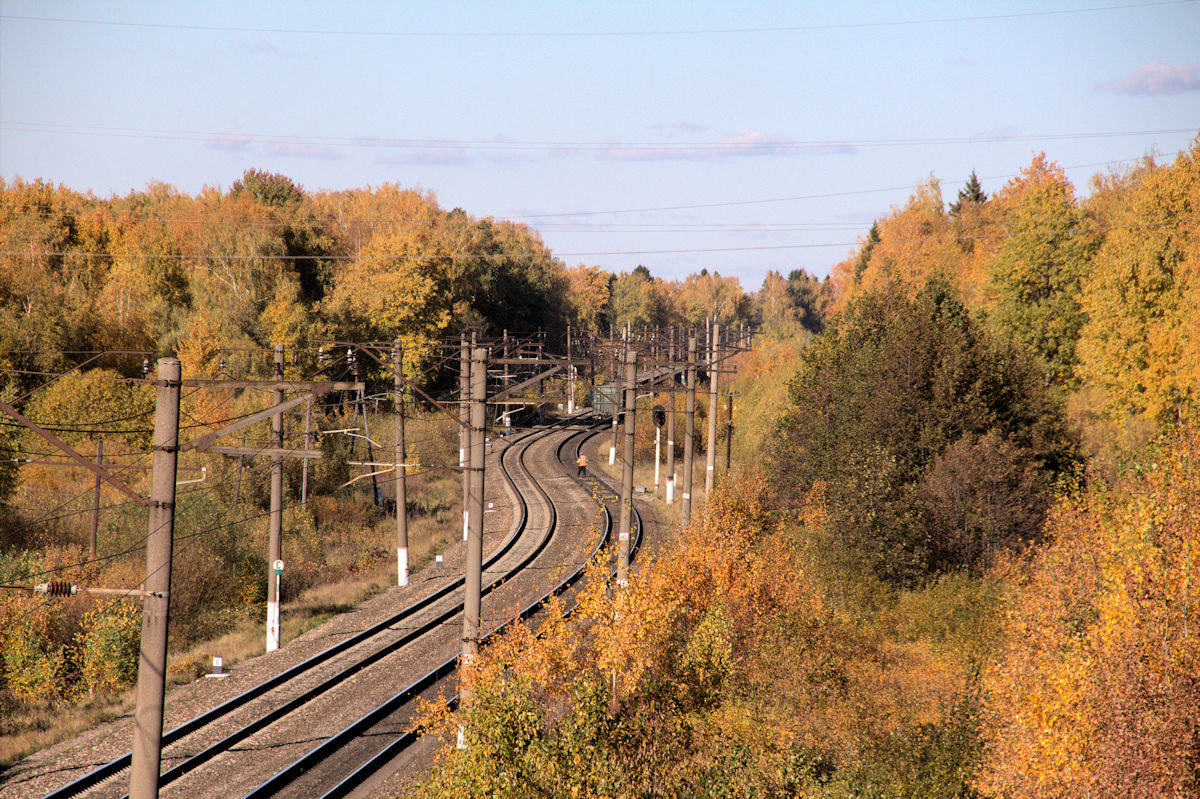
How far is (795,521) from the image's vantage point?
34156 mm

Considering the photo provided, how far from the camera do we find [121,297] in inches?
1971

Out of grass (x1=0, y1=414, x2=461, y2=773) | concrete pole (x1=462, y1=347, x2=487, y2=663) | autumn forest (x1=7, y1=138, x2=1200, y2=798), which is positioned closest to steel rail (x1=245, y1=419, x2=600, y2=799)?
concrete pole (x1=462, y1=347, x2=487, y2=663)

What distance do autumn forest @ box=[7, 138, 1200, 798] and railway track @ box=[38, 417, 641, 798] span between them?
2059 millimetres

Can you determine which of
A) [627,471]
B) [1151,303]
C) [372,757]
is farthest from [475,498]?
[1151,303]

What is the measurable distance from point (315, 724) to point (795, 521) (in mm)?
21080

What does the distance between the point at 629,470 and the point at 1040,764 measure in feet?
35.9

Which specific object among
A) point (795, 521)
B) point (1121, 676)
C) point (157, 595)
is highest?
point (157, 595)

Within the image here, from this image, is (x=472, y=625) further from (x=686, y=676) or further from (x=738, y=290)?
(x=738, y=290)

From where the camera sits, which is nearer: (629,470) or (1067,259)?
(629,470)

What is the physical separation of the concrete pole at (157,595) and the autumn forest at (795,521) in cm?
335

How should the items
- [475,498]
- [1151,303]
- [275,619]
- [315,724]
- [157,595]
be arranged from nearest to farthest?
[157,595]
[475,498]
[315,724]
[275,619]
[1151,303]

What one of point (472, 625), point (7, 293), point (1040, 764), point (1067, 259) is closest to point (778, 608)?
point (472, 625)

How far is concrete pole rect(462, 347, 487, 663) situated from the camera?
1495 centimetres

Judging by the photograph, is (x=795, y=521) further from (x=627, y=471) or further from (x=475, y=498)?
(x=475, y=498)
